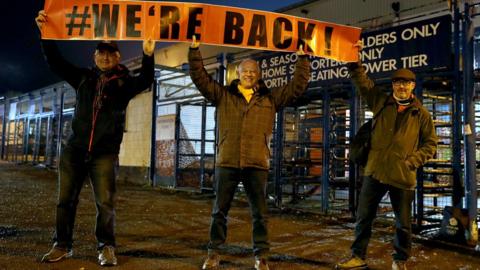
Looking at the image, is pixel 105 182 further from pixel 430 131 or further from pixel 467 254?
pixel 467 254

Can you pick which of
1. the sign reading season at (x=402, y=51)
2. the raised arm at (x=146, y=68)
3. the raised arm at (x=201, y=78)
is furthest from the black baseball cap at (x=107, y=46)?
the sign reading season at (x=402, y=51)

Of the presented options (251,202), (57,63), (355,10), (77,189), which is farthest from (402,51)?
(355,10)

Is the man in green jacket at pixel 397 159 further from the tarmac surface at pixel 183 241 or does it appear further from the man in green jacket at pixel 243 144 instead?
the man in green jacket at pixel 243 144

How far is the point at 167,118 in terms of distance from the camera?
14.0m

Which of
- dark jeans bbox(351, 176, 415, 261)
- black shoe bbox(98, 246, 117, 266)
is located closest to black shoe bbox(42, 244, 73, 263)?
black shoe bbox(98, 246, 117, 266)

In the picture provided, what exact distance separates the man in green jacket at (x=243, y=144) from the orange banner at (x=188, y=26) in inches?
25.2

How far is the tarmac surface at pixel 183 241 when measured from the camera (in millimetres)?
4168

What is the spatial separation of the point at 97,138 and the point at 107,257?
1093mm

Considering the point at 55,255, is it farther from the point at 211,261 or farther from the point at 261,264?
the point at 261,264

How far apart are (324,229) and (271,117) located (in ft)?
10.3

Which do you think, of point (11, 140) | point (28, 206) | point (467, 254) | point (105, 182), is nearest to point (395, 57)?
point (467, 254)

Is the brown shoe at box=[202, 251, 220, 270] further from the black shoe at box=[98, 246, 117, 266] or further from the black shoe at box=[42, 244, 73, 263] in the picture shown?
the black shoe at box=[42, 244, 73, 263]

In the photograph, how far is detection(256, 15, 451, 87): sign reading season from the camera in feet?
20.4

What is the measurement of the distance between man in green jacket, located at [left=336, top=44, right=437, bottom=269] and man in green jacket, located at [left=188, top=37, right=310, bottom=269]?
88cm
